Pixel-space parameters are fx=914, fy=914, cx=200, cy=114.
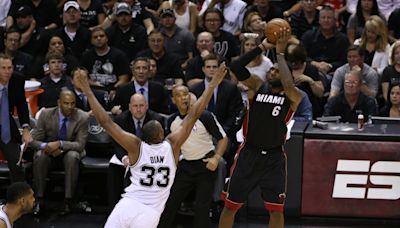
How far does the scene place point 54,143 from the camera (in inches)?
427

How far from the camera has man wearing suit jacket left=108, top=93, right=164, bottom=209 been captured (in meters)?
10.6

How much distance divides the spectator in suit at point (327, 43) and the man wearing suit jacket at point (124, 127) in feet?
10.1

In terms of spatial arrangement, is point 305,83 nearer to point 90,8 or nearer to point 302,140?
point 302,140

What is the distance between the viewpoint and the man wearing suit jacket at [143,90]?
452 inches

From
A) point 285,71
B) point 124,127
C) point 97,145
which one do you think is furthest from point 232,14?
point 285,71

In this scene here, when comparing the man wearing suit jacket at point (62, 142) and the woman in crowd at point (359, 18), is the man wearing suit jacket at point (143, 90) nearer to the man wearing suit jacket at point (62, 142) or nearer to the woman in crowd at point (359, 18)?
the man wearing suit jacket at point (62, 142)

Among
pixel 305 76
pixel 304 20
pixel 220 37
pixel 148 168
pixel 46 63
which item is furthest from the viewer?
pixel 304 20

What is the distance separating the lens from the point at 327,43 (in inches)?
508

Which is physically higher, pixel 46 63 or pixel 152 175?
pixel 46 63

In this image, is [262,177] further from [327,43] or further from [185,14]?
[185,14]

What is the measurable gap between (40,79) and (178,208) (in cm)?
357

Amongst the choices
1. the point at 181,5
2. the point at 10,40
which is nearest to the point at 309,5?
the point at 181,5

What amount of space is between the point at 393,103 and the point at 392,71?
0.79 metres

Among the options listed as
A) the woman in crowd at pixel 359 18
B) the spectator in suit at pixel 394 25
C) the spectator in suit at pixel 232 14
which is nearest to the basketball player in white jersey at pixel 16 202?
the spectator in suit at pixel 232 14
